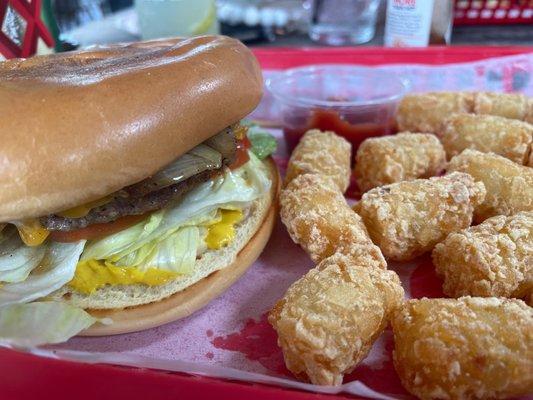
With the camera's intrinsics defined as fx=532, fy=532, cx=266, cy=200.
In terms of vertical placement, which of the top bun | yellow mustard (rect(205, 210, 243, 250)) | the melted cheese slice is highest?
the top bun

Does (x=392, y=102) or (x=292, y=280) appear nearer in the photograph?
(x=292, y=280)

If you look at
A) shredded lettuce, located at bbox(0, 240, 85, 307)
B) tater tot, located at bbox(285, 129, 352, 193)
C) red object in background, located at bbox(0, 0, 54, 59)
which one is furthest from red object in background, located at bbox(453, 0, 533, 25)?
shredded lettuce, located at bbox(0, 240, 85, 307)

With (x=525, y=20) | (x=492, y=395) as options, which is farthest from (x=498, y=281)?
(x=525, y=20)

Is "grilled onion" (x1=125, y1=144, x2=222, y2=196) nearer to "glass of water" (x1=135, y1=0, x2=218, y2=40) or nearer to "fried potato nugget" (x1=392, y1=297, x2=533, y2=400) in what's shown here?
"fried potato nugget" (x1=392, y1=297, x2=533, y2=400)

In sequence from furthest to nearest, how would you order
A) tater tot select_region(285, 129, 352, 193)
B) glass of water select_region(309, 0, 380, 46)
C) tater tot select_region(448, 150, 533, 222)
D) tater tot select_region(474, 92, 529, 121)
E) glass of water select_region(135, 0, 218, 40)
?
glass of water select_region(309, 0, 380, 46), glass of water select_region(135, 0, 218, 40), tater tot select_region(474, 92, 529, 121), tater tot select_region(285, 129, 352, 193), tater tot select_region(448, 150, 533, 222)

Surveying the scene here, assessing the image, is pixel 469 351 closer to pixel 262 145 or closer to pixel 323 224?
pixel 323 224

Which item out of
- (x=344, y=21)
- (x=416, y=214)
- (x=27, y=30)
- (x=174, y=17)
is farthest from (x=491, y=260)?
(x=344, y=21)

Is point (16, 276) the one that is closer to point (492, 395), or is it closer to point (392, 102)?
point (492, 395)
